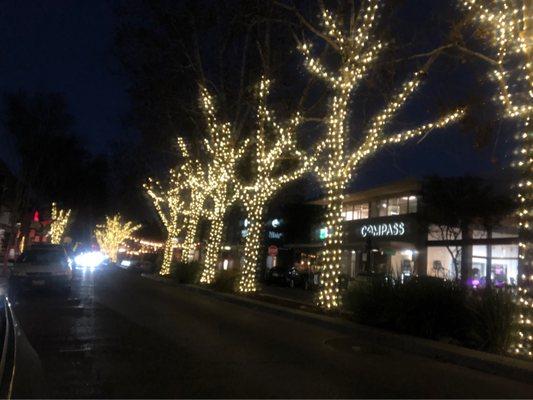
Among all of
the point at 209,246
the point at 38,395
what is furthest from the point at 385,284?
the point at 209,246

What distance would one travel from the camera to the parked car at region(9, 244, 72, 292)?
18000 millimetres

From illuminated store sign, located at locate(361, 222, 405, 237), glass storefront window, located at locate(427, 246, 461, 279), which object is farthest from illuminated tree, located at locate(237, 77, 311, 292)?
glass storefront window, located at locate(427, 246, 461, 279)

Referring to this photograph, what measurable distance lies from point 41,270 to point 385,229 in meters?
26.2

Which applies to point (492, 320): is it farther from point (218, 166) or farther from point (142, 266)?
point (142, 266)

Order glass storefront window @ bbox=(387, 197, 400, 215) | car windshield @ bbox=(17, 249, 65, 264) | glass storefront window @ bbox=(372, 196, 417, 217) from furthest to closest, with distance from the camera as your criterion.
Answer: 1. glass storefront window @ bbox=(387, 197, 400, 215)
2. glass storefront window @ bbox=(372, 196, 417, 217)
3. car windshield @ bbox=(17, 249, 65, 264)

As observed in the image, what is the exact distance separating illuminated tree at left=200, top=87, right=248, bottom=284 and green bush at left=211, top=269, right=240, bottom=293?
1595 millimetres

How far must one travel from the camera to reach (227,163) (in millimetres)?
26828

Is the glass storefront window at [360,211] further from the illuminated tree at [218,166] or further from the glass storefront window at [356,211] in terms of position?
the illuminated tree at [218,166]

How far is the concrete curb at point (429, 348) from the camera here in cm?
970

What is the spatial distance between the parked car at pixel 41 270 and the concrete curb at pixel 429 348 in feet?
22.1

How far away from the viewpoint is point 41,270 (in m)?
18.1

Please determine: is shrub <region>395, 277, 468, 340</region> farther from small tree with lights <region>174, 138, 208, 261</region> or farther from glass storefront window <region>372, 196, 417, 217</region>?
glass storefront window <region>372, 196, 417, 217</region>

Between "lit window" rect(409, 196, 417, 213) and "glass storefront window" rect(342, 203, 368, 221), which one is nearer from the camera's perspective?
"lit window" rect(409, 196, 417, 213)

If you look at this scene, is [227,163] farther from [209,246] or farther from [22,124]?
[22,124]
